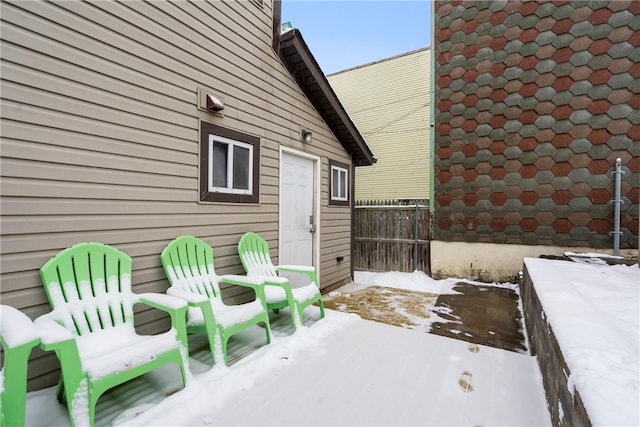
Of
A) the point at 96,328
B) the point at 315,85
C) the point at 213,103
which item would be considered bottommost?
the point at 96,328

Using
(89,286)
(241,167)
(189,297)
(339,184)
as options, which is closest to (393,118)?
(339,184)

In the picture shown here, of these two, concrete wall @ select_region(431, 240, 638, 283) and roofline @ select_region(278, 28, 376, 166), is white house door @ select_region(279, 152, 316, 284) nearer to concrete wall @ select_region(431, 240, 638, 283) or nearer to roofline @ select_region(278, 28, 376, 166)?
roofline @ select_region(278, 28, 376, 166)

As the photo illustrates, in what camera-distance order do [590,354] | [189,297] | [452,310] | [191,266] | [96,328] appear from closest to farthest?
[590,354] < [96,328] < [189,297] < [191,266] < [452,310]

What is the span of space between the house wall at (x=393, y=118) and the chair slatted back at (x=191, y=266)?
23.8ft

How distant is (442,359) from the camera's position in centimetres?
241

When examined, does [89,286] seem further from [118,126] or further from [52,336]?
[118,126]

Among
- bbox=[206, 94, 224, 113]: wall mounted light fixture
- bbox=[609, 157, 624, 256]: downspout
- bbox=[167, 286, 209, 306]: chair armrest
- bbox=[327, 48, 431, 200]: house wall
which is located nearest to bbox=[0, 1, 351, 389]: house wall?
bbox=[206, 94, 224, 113]: wall mounted light fixture

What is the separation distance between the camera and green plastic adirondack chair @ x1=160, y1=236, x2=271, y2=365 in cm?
214

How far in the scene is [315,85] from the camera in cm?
421

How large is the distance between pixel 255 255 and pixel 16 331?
2.05 m

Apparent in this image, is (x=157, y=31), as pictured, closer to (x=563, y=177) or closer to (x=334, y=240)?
(x=334, y=240)

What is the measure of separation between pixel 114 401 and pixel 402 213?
5500 millimetres

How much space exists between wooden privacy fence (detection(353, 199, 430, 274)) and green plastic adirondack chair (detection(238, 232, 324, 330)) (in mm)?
2793

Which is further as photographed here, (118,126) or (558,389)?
(118,126)
